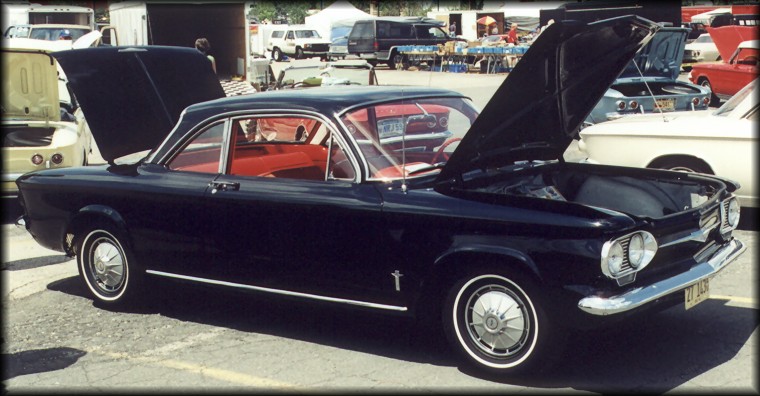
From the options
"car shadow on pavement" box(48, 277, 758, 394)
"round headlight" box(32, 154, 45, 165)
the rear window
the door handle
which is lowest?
"car shadow on pavement" box(48, 277, 758, 394)

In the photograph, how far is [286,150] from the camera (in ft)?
22.3

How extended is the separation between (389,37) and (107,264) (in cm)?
3357

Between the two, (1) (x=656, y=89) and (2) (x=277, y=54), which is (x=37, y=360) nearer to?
(1) (x=656, y=89)

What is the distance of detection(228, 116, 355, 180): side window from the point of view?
5.71 m

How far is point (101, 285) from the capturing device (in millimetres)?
6723

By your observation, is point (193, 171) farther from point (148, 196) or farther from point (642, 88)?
point (642, 88)

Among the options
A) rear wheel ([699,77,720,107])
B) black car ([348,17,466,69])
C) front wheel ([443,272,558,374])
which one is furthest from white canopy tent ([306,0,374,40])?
front wheel ([443,272,558,374])

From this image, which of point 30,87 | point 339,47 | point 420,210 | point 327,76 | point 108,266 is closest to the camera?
point 420,210

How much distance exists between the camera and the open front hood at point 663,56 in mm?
16109

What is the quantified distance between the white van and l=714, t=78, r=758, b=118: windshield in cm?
4063

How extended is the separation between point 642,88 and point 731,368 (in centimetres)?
1036

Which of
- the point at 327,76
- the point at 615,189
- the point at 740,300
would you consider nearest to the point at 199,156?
the point at 615,189

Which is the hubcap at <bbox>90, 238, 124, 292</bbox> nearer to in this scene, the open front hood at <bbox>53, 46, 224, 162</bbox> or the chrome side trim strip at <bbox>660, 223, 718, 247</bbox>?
the open front hood at <bbox>53, 46, 224, 162</bbox>

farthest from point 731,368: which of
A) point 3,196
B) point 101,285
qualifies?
point 3,196
